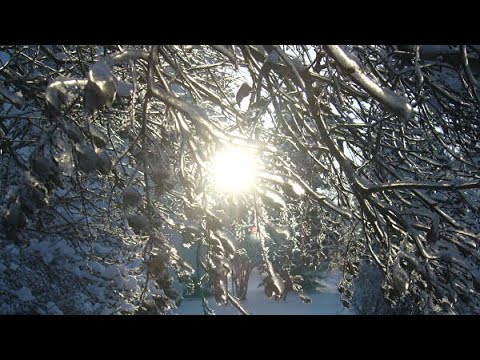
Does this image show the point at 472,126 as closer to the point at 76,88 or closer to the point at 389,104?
the point at 389,104

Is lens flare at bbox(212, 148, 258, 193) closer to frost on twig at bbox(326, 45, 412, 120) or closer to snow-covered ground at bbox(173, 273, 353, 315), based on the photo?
frost on twig at bbox(326, 45, 412, 120)

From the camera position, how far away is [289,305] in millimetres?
20984

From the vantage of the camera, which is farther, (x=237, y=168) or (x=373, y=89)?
(x=237, y=168)

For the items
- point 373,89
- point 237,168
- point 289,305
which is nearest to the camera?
point 373,89

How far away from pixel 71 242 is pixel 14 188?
417 cm

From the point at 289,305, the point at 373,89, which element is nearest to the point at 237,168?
the point at 373,89

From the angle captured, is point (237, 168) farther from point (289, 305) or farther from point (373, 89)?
point (289, 305)

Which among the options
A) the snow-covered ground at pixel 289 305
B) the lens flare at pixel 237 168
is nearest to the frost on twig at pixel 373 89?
the lens flare at pixel 237 168

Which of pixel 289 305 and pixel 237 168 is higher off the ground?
pixel 237 168

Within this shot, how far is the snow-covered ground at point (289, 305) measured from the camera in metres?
19.3

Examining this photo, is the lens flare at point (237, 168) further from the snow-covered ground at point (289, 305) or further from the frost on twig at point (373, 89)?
the snow-covered ground at point (289, 305)
